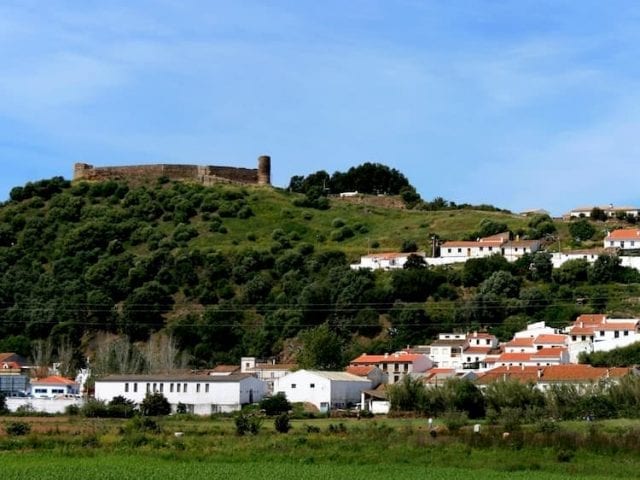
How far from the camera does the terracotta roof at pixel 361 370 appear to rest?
74938 millimetres

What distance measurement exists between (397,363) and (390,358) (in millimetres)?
793

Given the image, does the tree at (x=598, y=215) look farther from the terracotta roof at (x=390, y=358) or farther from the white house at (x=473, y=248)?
the terracotta roof at (x=390, y=358)

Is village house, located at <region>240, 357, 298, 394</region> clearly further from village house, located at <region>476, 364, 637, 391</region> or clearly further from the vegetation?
village house, located at <region>476, 364, 637, 391</region>

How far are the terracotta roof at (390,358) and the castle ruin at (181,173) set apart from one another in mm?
54940

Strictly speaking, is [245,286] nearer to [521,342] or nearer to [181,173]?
[521,342]

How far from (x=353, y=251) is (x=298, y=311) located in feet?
55.3

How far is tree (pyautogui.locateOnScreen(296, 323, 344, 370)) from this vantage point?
260 ft

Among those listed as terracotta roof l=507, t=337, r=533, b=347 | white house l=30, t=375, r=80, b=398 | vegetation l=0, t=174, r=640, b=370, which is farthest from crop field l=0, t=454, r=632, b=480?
terracotta roof l=507, t=337, r=533, b=347

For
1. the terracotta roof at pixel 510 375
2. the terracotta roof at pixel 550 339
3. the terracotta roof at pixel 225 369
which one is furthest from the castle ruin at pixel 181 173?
the terracotta roof at pixel 510 375

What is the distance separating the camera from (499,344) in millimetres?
83875

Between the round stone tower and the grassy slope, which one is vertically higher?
the round stone tower

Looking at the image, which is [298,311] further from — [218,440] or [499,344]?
[218,440]

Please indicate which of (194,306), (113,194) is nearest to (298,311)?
(194,306)

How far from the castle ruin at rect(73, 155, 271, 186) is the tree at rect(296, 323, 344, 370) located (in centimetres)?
5194
